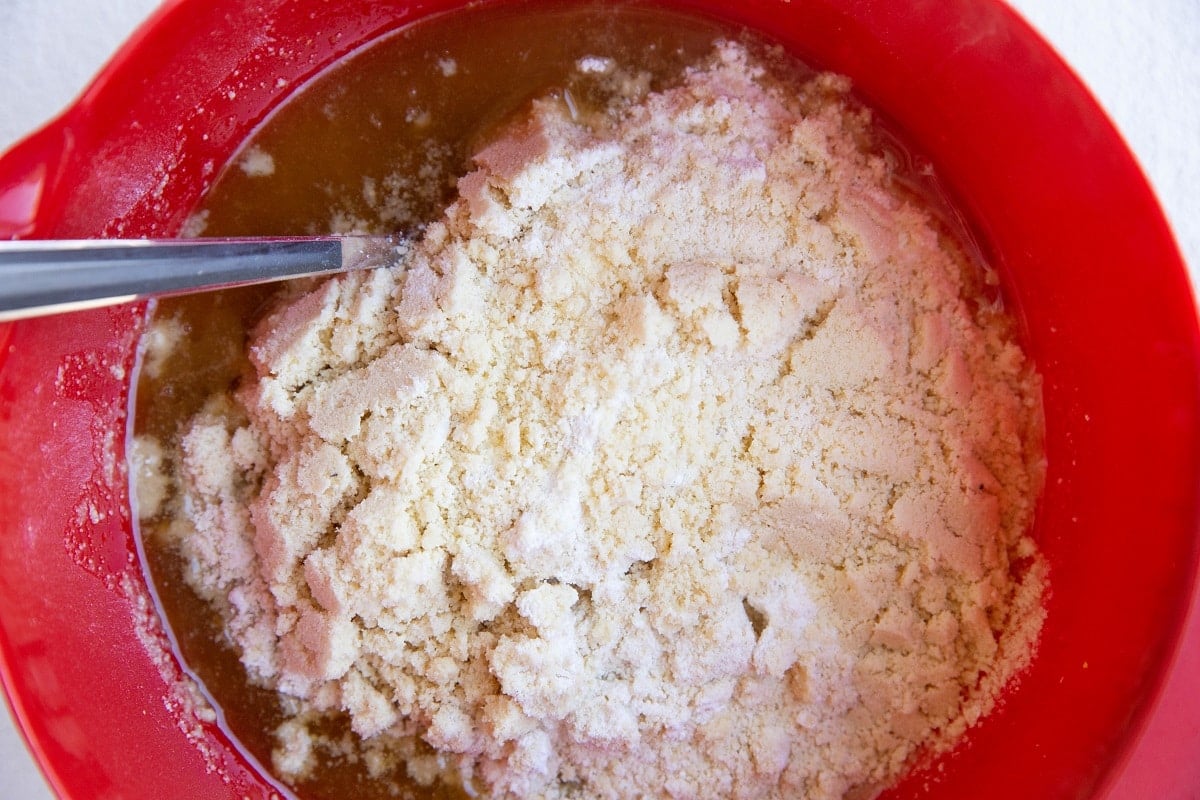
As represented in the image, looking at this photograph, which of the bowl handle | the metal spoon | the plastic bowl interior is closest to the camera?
the metal spoon

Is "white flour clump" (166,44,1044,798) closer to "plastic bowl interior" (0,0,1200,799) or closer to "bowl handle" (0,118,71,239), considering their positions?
"plastic bowl interior" (0,0,1200,799)

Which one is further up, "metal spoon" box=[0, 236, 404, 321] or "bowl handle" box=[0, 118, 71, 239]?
"bowl handle" box=[0, 118, 71, 239]

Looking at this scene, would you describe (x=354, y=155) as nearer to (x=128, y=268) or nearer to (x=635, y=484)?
(x=128, y=268)

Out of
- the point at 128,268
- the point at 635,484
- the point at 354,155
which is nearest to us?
the point at 128,268

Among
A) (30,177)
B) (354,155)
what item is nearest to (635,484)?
(354,155)

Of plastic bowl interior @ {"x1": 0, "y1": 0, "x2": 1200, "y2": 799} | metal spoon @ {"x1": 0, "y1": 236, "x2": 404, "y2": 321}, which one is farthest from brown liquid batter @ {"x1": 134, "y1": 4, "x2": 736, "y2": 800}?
metal spoon @ {"x1": 0, "y1": 236, "x2": 404, "y2": 321}

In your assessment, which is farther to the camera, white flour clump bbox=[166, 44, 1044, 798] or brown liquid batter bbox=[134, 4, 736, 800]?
brown liquid batter bbox=[134, 4, 736, 800]

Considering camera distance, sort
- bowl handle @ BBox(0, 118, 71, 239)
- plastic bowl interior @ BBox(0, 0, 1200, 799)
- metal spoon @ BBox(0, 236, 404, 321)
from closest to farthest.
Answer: metal spoon @ BBox(0, 236, 404, 321), bowl handle @ BBox(0, 118, 71, 239), plastic bowl interior @ BBox(0, 0, 1200, 799)

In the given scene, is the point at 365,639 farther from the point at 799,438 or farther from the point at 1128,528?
the point at 1128,528
